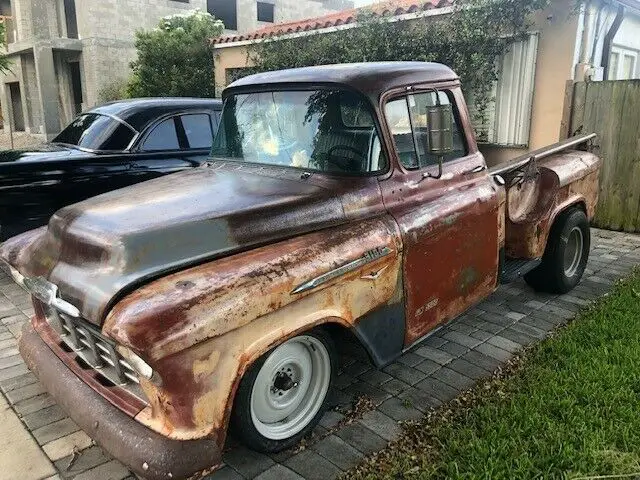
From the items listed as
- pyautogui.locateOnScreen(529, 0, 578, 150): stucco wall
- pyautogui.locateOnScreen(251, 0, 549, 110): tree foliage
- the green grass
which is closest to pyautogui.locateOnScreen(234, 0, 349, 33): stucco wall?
pyautogui.locateOnScreen(251, 0, 549, 110): tree foliage

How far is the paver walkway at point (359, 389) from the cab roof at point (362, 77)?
163 centimetres

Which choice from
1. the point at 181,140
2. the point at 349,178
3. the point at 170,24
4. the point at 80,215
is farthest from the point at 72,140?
the point at 170,24

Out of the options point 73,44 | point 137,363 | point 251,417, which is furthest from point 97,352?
point 73,44

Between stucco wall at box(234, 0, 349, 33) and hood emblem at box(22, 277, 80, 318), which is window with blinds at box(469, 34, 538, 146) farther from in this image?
stucco wall at box(234, 0, 349, 33)

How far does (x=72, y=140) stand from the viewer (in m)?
6.30

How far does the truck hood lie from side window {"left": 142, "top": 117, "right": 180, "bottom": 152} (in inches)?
114

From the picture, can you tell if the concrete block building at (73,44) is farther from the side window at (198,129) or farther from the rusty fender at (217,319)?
the rusty fender at (217,319)

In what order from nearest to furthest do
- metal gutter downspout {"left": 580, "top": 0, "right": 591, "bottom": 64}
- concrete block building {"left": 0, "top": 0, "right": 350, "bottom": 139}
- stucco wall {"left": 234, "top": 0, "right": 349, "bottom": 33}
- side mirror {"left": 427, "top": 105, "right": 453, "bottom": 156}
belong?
1. side mirror {"left": 427, "top": 105, "right": 453, "bottom": 156}
2. metal gutter downspout {"left": 580, "top": 0, "right": 591, "bottom": 64}
3. concrete block building {"left": 0, "top": 0, "right": 350, "bottom": 139}
4. stucco wall {"left": 234, "top": 0, "right": 349, "bottom": 33}

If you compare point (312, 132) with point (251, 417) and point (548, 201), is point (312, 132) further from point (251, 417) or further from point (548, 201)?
point (548, 201)

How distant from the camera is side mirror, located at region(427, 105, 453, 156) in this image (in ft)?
9.77

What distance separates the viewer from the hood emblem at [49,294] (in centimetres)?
244

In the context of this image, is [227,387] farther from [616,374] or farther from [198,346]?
[616,374]

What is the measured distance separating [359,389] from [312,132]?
5.50 feet

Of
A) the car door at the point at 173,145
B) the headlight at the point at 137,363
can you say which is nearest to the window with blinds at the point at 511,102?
the car door at the point at 173,145
